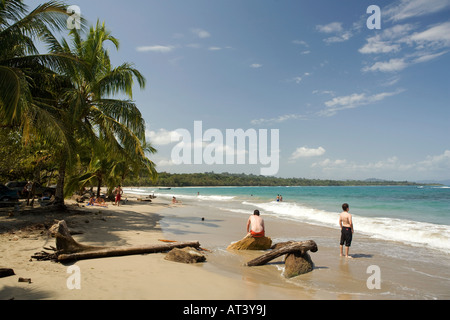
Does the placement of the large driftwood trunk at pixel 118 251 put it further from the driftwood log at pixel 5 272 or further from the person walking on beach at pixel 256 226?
the person walking on beach at pixel 256 226

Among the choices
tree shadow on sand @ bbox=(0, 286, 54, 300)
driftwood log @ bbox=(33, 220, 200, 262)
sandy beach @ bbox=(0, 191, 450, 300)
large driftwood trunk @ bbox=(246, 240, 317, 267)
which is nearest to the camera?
tree shadow on sand @ bbox=(0, 286, 54, 300)

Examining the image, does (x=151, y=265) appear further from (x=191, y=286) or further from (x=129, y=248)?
(x=191, y=286)

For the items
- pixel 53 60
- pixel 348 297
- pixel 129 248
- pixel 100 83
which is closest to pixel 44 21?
pixel 53 60

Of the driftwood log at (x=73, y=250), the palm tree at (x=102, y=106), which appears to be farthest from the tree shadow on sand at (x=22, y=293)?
the palm tree at (x=102, y=106)

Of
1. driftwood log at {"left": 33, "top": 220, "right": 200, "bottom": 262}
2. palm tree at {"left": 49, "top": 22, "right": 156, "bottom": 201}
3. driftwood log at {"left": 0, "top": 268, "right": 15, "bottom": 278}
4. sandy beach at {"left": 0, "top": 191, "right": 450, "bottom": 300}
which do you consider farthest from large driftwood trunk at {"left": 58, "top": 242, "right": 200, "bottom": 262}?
palm tree at {"left": 49, "top": 22, "right": 156, "bottom": 201}

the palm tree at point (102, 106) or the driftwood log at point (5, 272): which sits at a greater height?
the palm tree at point (102, 106)

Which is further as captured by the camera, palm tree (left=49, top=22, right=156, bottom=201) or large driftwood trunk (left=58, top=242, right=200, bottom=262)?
palm tree (left=49, top=22, right=156, bottom=201)

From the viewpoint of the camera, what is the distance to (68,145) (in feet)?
30.1

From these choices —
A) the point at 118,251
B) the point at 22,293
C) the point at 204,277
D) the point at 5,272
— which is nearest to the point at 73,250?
the point at 118,251

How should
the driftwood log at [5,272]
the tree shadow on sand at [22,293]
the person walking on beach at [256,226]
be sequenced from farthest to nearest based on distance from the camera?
the person walking on beach at [256,226] → the driftwood log at [5,272] → the tree shadow on sand at [22,293]

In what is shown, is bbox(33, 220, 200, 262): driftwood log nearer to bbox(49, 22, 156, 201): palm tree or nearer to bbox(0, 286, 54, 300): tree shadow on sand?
bbox(0, 286, 54, 300): tree shadow on sand

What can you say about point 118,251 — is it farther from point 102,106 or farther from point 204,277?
point 102,106

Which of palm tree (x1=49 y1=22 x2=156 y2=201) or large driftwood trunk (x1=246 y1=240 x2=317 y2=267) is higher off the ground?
palm tree (x1=49 y1=22 x2=156 y2=201)

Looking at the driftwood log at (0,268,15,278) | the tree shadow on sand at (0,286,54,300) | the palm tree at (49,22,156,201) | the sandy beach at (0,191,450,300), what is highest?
the palm tree at (49,22,156,201)
